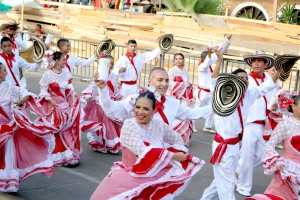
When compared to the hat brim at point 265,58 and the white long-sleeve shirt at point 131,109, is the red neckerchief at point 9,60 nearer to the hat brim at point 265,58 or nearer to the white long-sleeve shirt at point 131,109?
the white long-sleeve shirt at point 131,109

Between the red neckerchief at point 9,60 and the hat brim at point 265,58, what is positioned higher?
the hat brim at point 265,58

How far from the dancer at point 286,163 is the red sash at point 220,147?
1.04m

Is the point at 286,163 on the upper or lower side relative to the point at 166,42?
lower

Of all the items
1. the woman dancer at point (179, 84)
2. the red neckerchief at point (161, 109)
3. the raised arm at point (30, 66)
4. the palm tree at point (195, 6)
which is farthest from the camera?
the palm tree at point (195, 6)

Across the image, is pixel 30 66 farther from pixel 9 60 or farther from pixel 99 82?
pixel 99 82

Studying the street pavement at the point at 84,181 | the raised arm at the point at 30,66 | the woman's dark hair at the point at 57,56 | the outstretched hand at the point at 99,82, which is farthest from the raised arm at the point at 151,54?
the outstretched hand at the point at 99,82

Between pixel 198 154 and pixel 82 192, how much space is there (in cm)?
324

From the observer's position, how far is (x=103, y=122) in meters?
10.4

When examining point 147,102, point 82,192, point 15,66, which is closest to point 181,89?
point 15,66

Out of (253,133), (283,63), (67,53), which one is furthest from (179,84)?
(283,63)

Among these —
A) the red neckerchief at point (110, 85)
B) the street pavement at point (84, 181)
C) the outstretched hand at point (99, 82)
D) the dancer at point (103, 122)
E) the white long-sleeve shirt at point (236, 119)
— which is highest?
the outstretched hand at point (99, 82)

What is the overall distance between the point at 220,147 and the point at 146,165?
177 cm

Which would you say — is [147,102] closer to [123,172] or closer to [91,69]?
[123,172]

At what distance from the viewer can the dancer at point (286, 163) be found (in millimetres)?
5715
